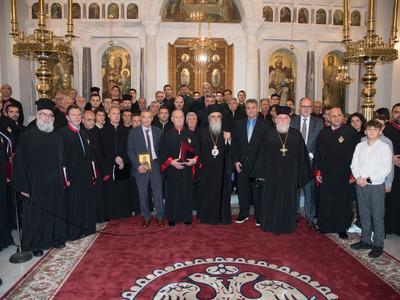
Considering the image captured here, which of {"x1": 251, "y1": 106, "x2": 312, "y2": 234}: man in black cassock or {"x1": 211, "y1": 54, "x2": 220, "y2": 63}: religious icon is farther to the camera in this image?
{"x1": 211, "y1": 54, "x2": 220, "y2": 63}: religious icon

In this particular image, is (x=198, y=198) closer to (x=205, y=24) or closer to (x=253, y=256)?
(x=253, y=256)

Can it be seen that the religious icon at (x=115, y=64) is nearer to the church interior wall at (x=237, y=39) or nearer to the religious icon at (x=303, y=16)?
the church interior wall at (x=237, y=39)

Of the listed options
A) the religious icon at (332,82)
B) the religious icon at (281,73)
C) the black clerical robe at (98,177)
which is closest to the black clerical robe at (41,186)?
the black clerical robe at (98,177)

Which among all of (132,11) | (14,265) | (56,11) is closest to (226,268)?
(14,265)

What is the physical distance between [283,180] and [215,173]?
48.0 inches

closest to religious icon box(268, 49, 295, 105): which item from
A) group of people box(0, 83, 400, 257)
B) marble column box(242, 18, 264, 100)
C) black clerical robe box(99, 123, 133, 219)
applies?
marble column box(242, 18, 264, 100)

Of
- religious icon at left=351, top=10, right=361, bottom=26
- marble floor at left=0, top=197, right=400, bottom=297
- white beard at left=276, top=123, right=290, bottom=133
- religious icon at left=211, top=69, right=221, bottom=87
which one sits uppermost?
religious icon at left=351, top=10, right=361, bottom=26

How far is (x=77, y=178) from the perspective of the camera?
17.3 ft

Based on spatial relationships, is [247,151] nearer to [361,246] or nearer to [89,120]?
[361,246]

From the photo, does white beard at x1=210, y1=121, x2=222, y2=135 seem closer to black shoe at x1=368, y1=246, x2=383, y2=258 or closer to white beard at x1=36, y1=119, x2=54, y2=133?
white beard at x1=36, y1=119, x2=54, y2=133

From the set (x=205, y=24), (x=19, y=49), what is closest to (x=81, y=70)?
(x=205, y=24)

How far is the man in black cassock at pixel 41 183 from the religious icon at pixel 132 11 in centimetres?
860

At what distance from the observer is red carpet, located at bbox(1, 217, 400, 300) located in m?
3.65

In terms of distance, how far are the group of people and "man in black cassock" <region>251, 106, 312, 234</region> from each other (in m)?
0.02
